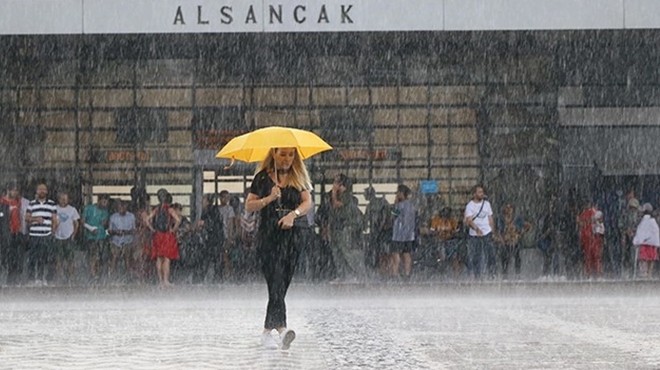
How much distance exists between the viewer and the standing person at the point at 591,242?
83.5 ft

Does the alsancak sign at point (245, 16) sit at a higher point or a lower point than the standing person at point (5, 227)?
higher

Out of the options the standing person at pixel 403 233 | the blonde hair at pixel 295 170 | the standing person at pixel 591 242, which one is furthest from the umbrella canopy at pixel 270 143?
the standing person at pixel 591 242

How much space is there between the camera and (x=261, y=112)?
1166 inches

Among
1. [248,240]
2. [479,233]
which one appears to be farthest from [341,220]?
[248,240]

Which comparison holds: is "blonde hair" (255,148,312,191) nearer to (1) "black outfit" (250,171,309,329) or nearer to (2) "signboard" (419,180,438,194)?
(1) "black outfit" (250,171,309,329)

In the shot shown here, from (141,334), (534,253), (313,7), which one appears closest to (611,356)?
(141,334)

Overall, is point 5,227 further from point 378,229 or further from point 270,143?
point 270,143

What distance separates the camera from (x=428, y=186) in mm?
29375

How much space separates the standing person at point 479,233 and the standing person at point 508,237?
318 centimetres

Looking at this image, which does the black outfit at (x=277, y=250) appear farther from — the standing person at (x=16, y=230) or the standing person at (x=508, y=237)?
the standing person at (x=508, y=237)

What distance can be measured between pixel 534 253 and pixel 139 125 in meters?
8.91

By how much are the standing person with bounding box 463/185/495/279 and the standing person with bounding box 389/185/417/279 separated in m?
1.25

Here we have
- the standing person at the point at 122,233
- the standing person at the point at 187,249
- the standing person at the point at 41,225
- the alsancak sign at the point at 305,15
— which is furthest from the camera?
the standing person at the point at 187,249

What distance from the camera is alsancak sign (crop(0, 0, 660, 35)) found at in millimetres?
23828
